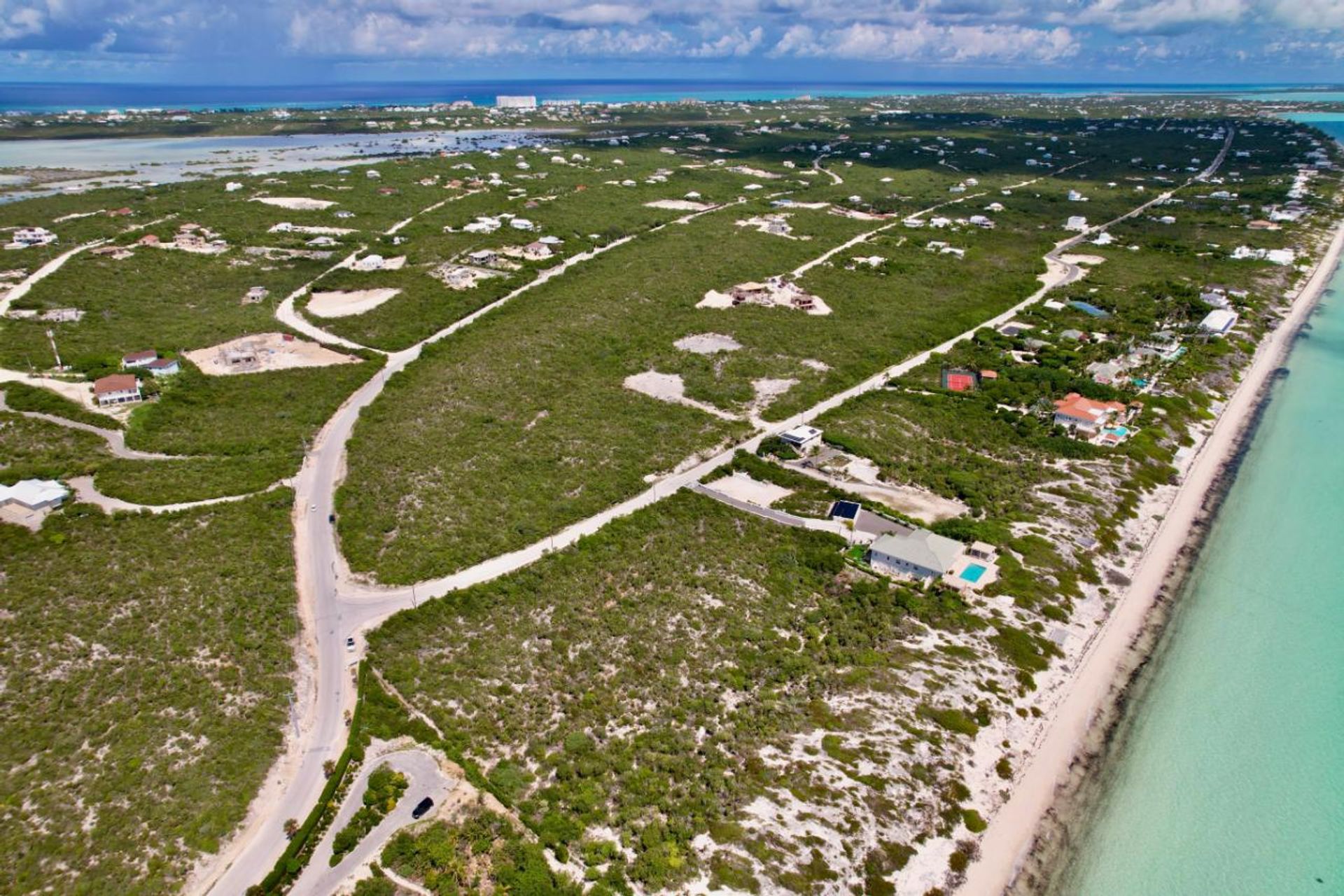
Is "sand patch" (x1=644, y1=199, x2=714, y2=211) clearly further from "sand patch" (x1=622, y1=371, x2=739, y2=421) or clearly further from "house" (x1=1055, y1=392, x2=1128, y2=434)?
"house" (x1=1055, y1=392, x2=1128, y2=434)

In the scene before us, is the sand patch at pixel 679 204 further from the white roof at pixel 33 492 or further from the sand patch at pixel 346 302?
the white roof at pixel 33 492

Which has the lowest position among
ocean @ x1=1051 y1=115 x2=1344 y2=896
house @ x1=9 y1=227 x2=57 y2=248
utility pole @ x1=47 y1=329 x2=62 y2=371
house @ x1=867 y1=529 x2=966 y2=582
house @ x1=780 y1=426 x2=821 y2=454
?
ocean @ x1=1051 y1=115 x2=1344 y2=896

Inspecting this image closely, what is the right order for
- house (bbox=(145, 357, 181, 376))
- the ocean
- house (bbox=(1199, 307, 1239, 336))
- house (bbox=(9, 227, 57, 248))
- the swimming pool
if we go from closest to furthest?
the ocean → the swimming pool → house (bbox=(145, 357, 181, 376)) → house (bbox=(1199, 307, 1239, 336)) → house (bbox=(9, 227, 57, 248))

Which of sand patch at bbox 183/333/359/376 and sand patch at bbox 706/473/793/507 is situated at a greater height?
sand patch at bbox 183/333/359/376

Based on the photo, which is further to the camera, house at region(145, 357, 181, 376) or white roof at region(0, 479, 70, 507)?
house at region(145, 357, 181, 376)

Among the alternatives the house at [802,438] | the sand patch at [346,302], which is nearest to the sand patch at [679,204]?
the sand patch at [346,302]

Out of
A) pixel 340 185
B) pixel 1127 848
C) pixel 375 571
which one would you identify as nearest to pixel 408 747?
pixel 375 571

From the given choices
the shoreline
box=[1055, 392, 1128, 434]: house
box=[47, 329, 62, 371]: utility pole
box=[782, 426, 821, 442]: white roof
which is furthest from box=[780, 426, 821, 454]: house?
box=[47, 329, 62, 371]: utility pole
